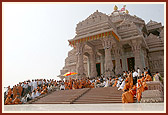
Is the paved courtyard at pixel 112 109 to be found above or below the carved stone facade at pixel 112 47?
below

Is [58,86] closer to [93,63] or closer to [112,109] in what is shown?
[93,63]

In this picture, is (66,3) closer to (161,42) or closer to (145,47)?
(145,47)

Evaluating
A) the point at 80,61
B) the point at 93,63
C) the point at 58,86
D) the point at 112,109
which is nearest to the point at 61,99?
the point at 58,86

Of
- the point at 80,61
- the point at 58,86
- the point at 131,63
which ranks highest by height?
the point at 80,61

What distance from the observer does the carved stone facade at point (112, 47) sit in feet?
62.6

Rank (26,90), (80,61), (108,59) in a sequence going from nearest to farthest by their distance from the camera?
(26,90)
(108,59)
(80,61)

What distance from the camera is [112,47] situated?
2227 centimetres

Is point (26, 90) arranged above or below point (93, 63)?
below

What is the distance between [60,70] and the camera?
3041cm

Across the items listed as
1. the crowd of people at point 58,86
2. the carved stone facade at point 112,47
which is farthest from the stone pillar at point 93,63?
the crowd of people at point 58,86

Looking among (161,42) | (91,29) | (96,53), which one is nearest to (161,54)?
(161,42)

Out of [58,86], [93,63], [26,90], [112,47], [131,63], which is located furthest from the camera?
[93,63]

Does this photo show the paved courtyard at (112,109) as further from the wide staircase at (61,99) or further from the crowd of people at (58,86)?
the crowd of people at (58,86)

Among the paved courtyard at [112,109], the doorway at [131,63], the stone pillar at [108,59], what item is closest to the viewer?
the paved courtyard at [112,109]
